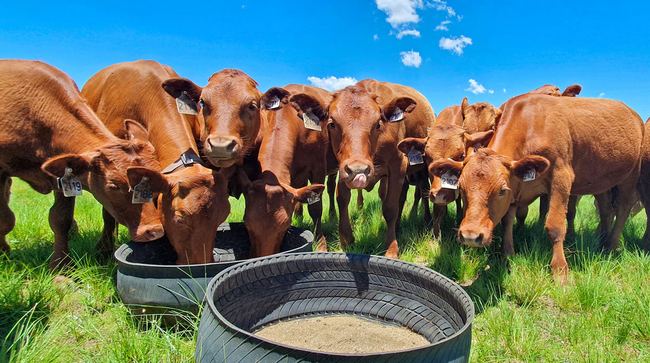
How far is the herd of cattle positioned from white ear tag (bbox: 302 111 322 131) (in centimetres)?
2

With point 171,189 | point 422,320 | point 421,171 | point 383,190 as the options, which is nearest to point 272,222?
point 171,189

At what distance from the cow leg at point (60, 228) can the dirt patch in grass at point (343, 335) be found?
2768mm

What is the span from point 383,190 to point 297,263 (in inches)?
153

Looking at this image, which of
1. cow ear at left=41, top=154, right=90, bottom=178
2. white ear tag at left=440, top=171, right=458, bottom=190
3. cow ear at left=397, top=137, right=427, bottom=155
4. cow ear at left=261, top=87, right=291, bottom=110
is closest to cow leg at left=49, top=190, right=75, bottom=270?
cow ear at left=41, top=154, right=90, bottom=178

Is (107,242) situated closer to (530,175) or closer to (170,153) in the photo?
(170,153)

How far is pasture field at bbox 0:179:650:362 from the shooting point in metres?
2.58

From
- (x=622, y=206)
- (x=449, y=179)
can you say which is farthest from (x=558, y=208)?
(x=622, y=206)

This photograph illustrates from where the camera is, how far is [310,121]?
14.3 feet

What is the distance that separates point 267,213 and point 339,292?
1077mm

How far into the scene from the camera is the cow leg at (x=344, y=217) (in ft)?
17.5

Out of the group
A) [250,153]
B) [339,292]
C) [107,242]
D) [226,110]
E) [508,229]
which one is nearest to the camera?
[339,292]

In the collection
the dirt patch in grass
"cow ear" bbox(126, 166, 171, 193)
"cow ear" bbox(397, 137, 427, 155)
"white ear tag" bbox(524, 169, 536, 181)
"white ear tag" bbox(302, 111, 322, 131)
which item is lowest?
the dirt patch in grass

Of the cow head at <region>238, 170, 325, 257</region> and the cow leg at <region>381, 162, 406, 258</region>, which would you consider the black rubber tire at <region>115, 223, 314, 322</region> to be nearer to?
the cow head at <region>238, 170, 325, 257</region>

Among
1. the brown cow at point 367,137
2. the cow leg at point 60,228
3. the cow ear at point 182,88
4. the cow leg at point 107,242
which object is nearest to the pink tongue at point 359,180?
the brown cow at point 367,137
